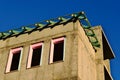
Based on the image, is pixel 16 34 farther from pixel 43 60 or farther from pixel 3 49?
pixel 43 60

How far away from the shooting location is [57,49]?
24.8 m

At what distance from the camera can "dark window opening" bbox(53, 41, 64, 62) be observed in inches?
954

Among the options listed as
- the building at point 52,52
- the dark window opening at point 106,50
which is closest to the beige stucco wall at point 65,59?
the building at point 52,52

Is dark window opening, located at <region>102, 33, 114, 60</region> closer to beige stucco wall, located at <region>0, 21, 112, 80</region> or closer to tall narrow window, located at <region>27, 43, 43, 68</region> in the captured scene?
beige stucco wall, located at <region>0, 21, 112, 80</region>

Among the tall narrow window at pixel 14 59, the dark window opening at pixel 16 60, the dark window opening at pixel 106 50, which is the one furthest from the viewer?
the dark window opening at pixel 106 50

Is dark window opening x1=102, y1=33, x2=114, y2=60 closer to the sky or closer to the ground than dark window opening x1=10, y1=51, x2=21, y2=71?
closer to the sky

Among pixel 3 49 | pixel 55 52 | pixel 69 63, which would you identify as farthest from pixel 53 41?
pixel 3 49

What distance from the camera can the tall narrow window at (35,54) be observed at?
25.1m

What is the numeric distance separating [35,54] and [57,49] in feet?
7.09

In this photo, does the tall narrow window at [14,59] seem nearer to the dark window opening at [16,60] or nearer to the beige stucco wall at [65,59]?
the dark window opening at [16,60]

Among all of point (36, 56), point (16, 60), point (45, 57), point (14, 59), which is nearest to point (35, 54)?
point (36, 56)

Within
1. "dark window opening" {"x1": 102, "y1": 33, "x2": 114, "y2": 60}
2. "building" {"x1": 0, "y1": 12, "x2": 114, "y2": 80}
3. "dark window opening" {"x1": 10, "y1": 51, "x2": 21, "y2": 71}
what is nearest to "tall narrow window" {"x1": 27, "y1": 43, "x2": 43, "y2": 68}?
"building" {"x1": 0, "y1": 12, "x2": 114, "y2": 80}

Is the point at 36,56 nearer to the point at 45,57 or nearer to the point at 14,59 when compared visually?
the point at 45,57

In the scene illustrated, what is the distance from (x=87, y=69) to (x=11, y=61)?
21.9ft
